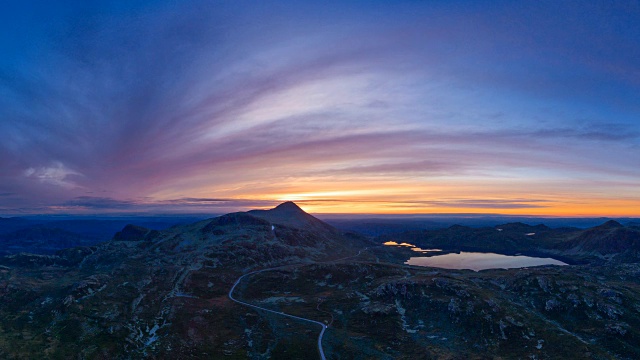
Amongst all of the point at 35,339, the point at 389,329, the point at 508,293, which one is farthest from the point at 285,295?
the point at 508,293

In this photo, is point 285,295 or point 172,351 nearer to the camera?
point 172,351

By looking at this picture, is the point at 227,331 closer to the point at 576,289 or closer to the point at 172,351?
the point at 172,351

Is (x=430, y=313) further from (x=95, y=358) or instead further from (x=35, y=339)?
(x=35, y=339)

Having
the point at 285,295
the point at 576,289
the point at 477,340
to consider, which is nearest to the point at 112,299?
the point at 285,295

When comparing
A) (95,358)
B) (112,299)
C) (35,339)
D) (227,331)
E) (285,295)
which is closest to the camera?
(95,358)

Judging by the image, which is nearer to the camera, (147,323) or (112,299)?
(147,323)

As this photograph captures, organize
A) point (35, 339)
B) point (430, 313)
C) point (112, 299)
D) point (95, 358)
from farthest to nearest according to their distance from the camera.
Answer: point (112, 299), point (430, 313), point (35, 339), point (95, 358)

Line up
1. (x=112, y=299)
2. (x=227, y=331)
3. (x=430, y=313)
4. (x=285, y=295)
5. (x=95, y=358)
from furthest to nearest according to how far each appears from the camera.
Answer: (x=285, y=295), (x=112, y=299), (x=430, y=313), (x=227, y=331), (x=95, y=358)

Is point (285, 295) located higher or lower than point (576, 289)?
lower

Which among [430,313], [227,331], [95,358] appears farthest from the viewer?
[430,313]
